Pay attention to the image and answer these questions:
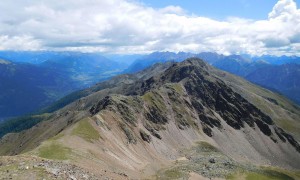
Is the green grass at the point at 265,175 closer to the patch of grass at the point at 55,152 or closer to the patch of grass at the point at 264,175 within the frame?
the patch of grass at the point at 264,175

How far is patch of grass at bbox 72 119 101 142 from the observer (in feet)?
448

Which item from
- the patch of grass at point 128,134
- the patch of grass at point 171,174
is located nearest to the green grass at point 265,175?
the patch of grass at point 171,174

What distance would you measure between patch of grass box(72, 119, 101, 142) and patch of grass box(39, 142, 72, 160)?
25.3 meters

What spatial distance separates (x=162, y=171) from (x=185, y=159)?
39.4 metres

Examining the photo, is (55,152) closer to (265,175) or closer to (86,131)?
(86,131)

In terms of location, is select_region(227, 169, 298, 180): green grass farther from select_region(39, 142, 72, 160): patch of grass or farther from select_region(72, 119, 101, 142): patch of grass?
select_region(39, 142, 72, 160): patch of grass

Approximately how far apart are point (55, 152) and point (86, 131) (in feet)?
148

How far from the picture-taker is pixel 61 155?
316 feet

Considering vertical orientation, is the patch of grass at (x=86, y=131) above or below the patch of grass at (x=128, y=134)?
above

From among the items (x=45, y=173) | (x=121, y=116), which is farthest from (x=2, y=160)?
(x=121, y=116)

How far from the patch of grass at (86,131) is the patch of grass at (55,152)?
25292 millimetres

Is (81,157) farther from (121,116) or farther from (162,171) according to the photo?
(121,116)

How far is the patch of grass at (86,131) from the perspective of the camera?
136475 mm

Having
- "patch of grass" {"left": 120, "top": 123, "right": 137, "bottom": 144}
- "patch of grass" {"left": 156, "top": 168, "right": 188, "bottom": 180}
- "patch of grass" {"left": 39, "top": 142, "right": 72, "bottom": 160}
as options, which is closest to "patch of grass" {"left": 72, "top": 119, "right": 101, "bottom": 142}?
"patch of grass" {"left": 120, "top": 123, "right": 137, "bottom": 144}
